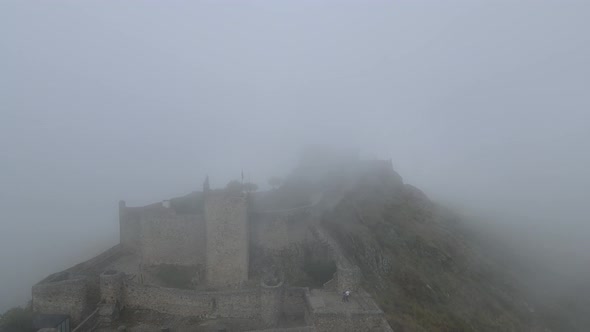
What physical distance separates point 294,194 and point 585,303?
27090 mm

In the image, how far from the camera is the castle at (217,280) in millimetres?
21578

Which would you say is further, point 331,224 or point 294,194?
point 294,194

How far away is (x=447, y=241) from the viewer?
35.7 meters

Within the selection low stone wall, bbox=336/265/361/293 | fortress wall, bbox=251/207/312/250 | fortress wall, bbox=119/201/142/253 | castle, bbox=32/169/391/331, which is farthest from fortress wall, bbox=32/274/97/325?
low stone wall, bbox=336/265/361/293

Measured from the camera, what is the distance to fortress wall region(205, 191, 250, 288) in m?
24.2

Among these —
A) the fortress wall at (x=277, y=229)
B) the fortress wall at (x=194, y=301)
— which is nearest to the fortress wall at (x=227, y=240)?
the fortress wall at (x=194, y=301)

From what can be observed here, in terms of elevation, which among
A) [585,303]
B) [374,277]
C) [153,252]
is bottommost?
[585,303]

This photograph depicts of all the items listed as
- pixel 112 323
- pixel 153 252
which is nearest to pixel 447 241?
pixel 153 252

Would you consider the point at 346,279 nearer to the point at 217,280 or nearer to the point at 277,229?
the point at 277,229

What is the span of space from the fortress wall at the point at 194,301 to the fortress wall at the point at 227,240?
1819mm

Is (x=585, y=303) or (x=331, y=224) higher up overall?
(x=331, y=224)

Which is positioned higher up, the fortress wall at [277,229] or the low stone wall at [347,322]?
the fortress wall at [277,229]

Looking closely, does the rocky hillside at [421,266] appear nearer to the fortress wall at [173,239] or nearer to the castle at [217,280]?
the castle at [217,280]

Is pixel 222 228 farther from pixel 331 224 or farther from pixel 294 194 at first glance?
pixel 294 194
